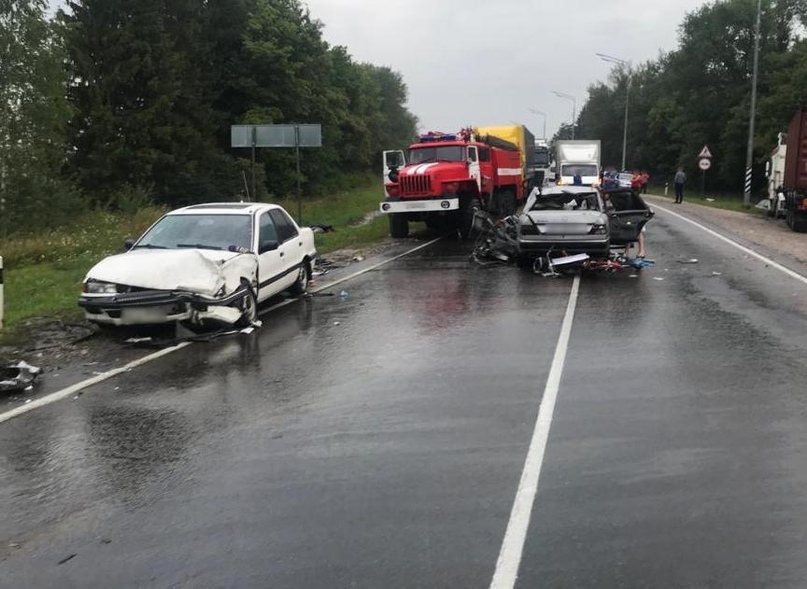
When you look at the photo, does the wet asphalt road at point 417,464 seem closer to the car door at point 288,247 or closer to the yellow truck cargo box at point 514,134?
the car door at point 288,247

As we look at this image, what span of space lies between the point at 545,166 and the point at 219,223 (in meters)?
44.7

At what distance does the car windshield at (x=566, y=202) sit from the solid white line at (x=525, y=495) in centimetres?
875

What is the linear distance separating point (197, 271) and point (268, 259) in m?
1.75

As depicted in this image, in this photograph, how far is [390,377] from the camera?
25.0ft

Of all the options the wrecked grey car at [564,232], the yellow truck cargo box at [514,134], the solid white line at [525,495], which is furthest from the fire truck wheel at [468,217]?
the solid white line at [525,495]

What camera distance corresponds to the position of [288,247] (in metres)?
12.2

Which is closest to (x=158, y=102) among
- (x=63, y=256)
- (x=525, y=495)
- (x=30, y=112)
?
(x=30, y=112)

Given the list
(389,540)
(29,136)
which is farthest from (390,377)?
(29,136)

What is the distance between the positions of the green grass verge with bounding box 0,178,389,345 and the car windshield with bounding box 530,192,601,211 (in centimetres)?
605

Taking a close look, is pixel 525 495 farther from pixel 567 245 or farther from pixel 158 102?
pixel 158 102

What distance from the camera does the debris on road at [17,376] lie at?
7422 mm

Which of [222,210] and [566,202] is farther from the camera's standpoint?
[566,202]

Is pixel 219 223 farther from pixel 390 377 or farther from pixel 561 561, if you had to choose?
pixel 561 561

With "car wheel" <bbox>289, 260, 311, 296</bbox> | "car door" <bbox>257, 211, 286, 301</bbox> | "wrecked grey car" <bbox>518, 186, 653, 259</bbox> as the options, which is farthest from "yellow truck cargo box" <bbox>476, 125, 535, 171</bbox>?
"car door" <bbox>257, 211, 286, 301</bbox>
